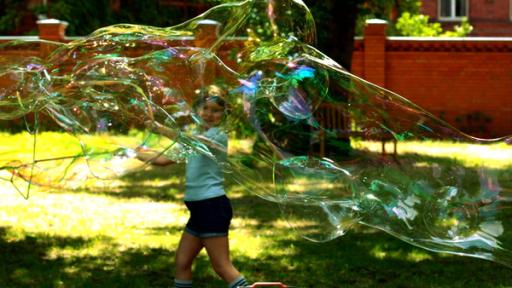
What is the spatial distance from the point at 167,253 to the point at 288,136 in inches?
105

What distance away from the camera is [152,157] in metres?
4.78

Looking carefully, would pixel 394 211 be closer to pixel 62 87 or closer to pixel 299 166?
pixel 299 166

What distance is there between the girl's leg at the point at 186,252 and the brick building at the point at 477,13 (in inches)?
866

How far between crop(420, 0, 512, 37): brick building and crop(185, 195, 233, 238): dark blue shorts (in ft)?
72.3

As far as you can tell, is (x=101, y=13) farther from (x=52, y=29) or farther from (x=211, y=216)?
(x=211, y=216)

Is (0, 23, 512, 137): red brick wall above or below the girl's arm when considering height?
below

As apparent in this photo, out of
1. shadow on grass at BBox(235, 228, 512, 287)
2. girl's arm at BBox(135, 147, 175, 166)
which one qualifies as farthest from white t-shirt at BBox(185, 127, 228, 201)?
shadow on grass at BBox(235, 228, 512, 287)

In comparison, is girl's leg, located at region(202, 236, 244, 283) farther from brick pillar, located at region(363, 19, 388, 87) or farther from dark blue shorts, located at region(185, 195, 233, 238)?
brick pillar, located at region(363, 19, 388, 87)

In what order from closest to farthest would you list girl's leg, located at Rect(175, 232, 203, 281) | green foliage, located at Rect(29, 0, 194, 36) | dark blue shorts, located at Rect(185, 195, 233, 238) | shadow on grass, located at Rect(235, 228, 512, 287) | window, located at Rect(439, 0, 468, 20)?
1. dark blue shorts, located at Rect(185, 195, 233, 238)
2. girl's leg, located at Rect(175, 232, 203, 281)
3. shadow on grass, located at Rect(235, 228, 512, 287)
4. green foliage, located at Rect(29, 0, 194, 36)
5. window, located at Rect(439, 0, 468, 20)

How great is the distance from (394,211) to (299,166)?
554 mm

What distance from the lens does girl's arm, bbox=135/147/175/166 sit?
4.76 m

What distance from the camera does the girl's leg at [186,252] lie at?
4938 millimetres

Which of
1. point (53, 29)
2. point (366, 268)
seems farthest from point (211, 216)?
point (53, 29)

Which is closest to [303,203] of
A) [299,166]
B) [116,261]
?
Result: [299,166]
